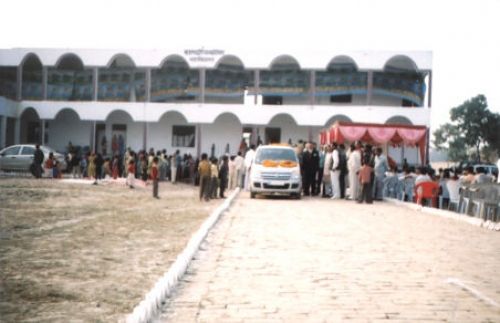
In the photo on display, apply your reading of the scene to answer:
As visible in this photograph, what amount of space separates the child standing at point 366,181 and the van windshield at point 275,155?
7.83ft

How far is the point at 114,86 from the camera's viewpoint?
107 feet

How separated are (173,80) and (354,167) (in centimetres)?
1811

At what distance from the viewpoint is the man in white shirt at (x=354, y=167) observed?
1658 centimetres

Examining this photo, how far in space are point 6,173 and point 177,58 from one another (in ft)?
36.8

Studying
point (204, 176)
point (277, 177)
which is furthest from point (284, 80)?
point (204, 176)

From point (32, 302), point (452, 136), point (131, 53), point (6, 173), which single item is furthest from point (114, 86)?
point (452, 136)

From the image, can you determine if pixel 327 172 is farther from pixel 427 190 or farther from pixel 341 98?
pixel 341 98

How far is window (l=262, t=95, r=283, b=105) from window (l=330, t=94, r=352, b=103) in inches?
119

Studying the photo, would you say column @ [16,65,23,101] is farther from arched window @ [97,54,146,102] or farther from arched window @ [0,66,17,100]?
arched window @ [97,54,146,102]

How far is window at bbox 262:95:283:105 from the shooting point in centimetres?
3269

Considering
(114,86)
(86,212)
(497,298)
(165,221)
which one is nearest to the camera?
(497,298)

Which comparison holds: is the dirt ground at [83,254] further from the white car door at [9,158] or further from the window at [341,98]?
the window at [341,98]

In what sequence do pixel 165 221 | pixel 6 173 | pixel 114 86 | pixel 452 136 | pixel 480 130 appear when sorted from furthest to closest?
pixel 452 136, pixel 480 130, pixel 114 86, pixel 6 173, pixel 165 221

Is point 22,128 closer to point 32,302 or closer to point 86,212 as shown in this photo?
point 86,212
